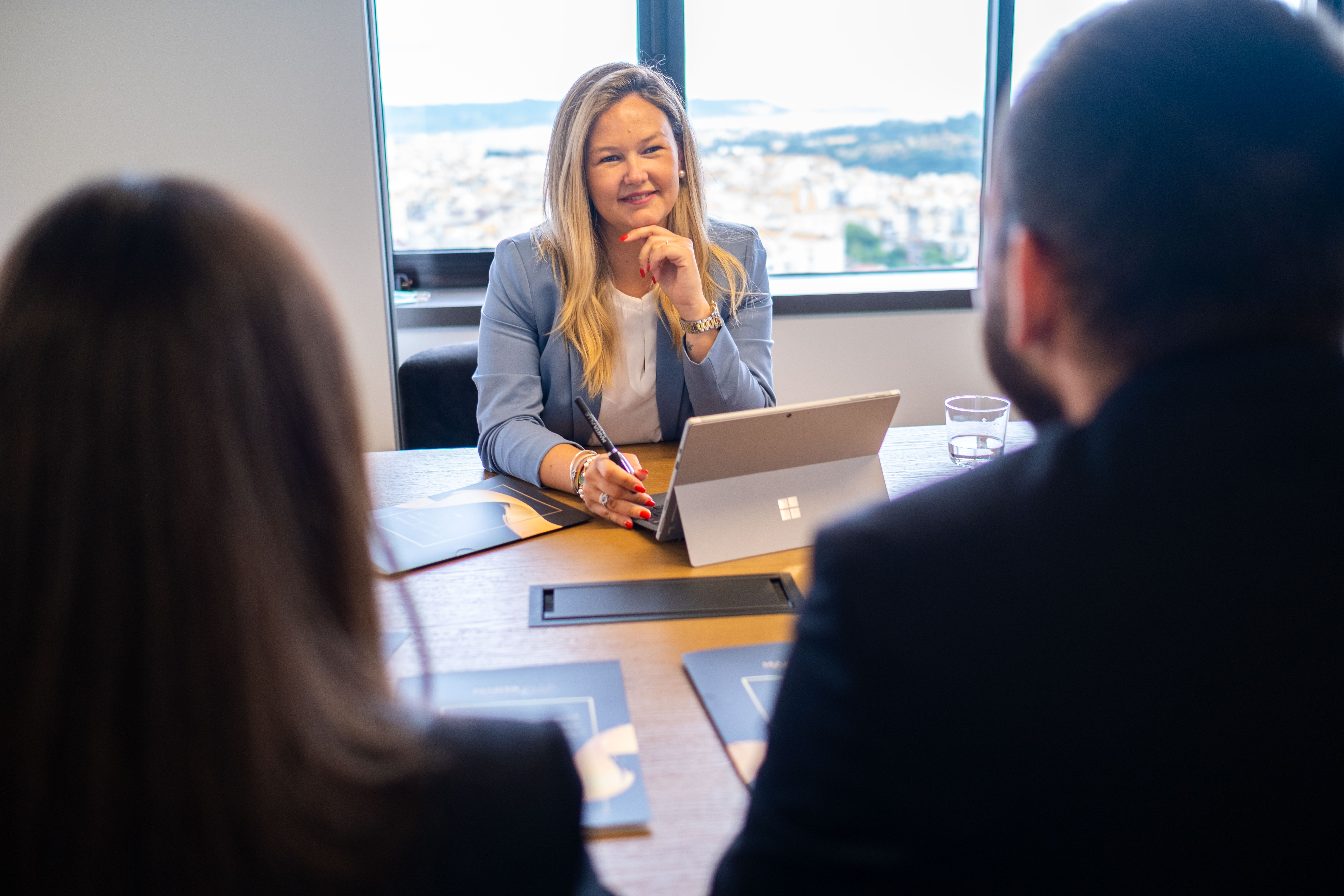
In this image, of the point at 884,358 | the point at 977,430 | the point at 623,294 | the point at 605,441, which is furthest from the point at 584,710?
the point at 884,358

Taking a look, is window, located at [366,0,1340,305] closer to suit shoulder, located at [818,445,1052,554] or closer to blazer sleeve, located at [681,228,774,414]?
blazer sleeve, located at [681,228,774,414]

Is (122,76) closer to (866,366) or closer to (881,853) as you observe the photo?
(866,366)

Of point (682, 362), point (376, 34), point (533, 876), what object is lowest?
point (533, 876)

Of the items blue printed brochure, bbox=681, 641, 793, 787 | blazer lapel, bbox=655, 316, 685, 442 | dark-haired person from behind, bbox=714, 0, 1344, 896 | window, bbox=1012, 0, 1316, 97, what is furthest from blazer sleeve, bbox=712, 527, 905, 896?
window, bbox=1012, 0, 1316, 97

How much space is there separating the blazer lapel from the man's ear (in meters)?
1.30

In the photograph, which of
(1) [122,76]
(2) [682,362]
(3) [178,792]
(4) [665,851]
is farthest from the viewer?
(1) [122,76]

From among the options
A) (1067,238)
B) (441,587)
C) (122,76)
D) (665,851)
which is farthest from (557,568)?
(122,76)

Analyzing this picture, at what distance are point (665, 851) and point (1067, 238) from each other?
1.73 ft

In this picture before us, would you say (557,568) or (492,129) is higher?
(492,129)

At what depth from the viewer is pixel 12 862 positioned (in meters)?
0.47

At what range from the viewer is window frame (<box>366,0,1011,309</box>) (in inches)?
119

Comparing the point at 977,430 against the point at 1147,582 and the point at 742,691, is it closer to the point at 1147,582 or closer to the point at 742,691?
the point at 742,691

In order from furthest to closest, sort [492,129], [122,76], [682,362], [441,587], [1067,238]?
1. [492,129]
2. [122,76]
3. [682,362]
4. [441,587]
5. [1067,238]

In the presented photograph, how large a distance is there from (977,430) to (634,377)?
2.36 ft
